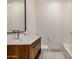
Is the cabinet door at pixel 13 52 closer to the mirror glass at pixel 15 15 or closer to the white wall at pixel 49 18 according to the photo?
the mirror glass at pixel 15 15

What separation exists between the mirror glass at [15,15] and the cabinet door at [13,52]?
95cm

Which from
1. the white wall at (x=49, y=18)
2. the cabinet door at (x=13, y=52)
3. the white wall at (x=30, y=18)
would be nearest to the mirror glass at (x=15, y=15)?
the white wall at (x=30, y=18)

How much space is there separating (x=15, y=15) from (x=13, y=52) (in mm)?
1743

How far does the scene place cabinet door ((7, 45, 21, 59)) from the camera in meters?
2.99

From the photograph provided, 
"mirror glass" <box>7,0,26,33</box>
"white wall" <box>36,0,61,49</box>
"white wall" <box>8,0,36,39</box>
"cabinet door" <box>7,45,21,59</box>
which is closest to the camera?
"cabinet door" <box>7,45,21,59</box>

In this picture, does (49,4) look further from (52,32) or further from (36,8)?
(52,32)

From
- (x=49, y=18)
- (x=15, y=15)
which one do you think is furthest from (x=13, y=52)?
(x=49, y=18)

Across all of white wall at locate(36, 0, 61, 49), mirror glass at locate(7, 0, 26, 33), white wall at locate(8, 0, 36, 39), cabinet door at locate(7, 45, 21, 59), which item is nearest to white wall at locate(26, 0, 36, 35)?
white wall at locate(8, 0, 36, 39)

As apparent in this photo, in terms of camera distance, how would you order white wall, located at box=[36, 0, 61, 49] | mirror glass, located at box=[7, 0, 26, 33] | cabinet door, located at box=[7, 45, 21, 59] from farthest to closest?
white wall, located at box=[36, 0, 61, 49] < mirror glass, located at box=[7, 0, 26, 33] < cabinet door, located at box=[7, 45, 21, 59]

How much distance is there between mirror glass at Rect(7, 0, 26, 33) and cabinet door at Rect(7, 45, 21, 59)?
0.95 metres

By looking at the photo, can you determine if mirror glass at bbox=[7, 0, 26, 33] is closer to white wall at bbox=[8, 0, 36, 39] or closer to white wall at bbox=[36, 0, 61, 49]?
white wall at bbox=[8, 0, 36, 39]

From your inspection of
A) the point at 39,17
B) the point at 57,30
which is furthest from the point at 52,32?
the point at 39,17
